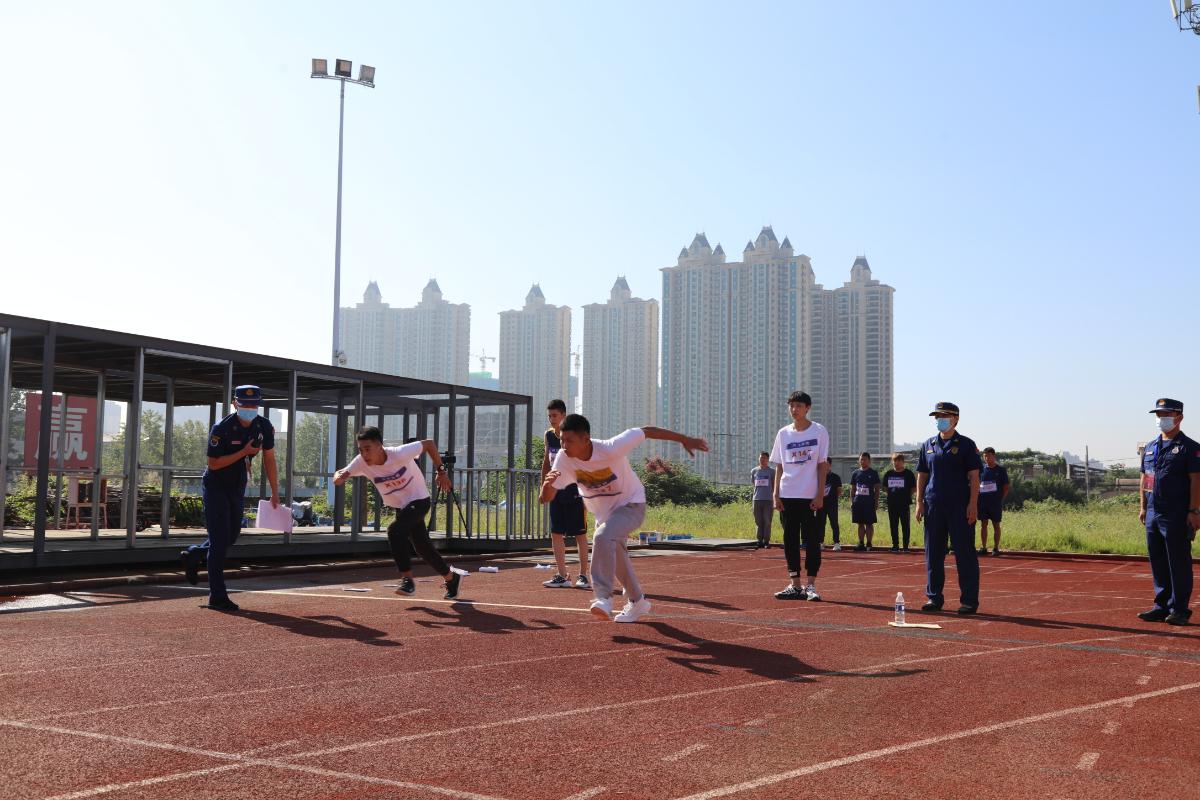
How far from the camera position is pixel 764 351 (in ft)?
404

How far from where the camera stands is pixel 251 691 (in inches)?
207

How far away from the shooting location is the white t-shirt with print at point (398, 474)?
9.44m

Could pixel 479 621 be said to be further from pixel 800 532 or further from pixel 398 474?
pixel 800 532

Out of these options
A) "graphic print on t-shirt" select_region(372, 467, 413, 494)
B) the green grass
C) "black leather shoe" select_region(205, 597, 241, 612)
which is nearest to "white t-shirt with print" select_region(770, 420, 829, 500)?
"graphic print on t-shirt" select_region(372, 467, 413, 494)

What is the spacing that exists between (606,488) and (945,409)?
334cm

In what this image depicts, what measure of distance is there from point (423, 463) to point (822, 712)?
14.7m

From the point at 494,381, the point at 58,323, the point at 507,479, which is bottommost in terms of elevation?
the point at 507,479

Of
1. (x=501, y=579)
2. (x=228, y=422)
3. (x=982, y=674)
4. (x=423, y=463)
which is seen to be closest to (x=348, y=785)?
(x=982, y=674)

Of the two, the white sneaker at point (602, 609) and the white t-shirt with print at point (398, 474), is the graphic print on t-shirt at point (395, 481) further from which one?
the white sneaker at point (602, 609)

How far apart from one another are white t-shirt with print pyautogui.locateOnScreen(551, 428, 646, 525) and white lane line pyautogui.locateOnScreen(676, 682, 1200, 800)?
3.22m

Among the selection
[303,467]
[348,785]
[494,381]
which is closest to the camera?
[348,785]

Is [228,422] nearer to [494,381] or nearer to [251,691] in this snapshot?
[251,691]

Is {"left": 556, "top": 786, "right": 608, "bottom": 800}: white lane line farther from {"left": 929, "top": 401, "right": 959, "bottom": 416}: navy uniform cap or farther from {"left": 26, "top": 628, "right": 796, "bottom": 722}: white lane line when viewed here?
{"left": 929, "top": 401, "right": 959, "bottom": 416}: navy uniform cap

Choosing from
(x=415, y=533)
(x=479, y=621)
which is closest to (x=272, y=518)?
(x=415, y=533)
